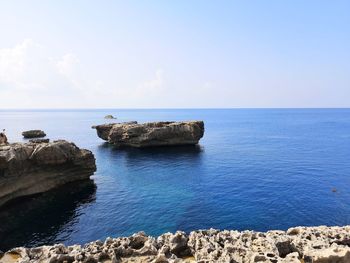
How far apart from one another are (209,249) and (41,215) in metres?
33.7

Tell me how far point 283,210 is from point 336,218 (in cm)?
762

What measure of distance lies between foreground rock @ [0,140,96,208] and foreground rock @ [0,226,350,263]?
27.9 m

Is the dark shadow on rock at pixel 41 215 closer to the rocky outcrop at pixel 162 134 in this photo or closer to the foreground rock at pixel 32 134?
the rocky outcrop at pixel 162 134

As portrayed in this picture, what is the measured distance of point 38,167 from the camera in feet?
189

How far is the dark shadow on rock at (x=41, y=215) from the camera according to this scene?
3988 cm

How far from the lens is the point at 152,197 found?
55469mm

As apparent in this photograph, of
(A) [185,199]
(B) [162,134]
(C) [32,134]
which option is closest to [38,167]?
(A) [185,199]

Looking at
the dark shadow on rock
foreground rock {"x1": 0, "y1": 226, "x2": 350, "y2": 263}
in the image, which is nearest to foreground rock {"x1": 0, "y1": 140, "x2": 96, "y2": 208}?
the dark shadow on rock

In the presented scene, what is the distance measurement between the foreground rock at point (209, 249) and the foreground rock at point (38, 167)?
27.9 m

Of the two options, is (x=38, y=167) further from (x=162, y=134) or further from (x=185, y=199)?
(x=162, y=134)

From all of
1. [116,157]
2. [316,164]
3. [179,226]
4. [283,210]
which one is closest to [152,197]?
[179,226]

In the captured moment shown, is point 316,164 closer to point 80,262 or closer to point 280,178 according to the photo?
point 280,178

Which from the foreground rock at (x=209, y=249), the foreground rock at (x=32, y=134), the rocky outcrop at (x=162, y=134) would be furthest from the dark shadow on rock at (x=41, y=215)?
the foreground rock at (x=32, y=134)

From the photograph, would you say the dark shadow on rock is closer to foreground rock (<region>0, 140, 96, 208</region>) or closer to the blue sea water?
the blue sea water
